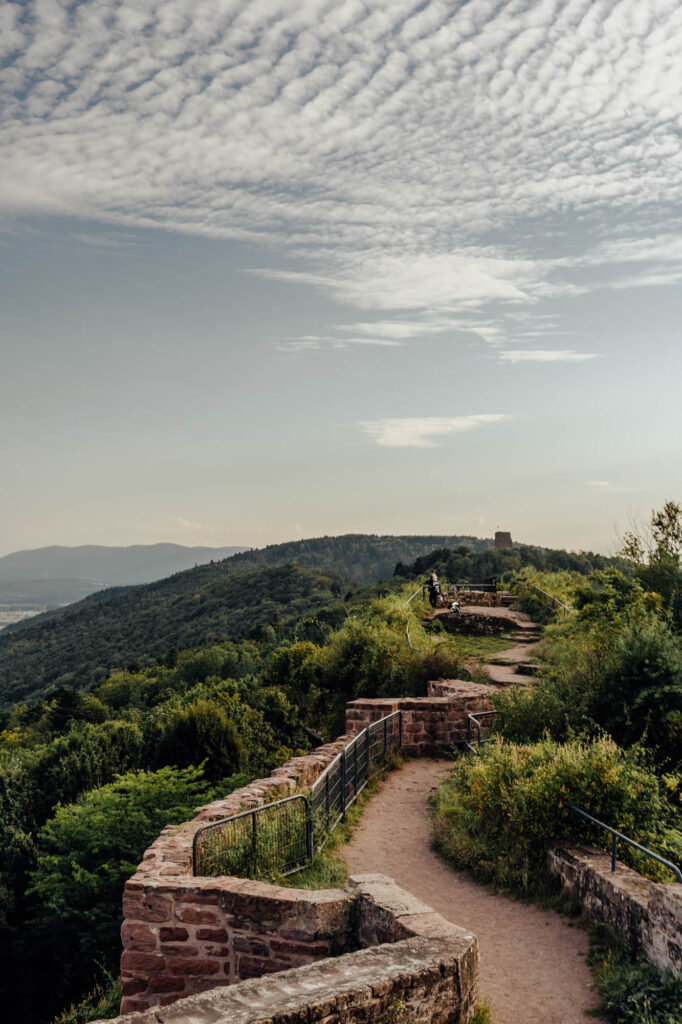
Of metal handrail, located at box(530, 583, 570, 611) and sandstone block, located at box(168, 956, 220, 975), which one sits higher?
metal handrail, located at box(530, 583, 570, 611)

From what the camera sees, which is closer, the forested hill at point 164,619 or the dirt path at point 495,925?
the dirt path at point 495,925

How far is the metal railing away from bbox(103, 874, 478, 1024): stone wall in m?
2.44

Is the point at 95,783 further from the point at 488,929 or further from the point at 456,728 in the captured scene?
the point at 488,929

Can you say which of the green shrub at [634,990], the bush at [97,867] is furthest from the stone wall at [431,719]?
the bush at [97,867]

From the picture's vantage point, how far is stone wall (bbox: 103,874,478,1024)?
4.48 meters

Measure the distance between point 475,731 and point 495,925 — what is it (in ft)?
19.6

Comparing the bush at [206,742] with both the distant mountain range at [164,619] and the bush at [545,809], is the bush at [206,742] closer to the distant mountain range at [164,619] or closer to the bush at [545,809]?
the bush at [545,809]

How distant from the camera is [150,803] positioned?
22172 mm

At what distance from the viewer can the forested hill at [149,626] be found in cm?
9375

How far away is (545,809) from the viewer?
8086 millimetres

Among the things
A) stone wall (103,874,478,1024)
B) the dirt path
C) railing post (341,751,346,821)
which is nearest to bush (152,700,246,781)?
railing post (341,751,346,821)

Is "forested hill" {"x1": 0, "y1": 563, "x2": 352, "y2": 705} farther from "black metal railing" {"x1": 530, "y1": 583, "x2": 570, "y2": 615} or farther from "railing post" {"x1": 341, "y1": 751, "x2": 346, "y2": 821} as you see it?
"railing post" {"x1": 341, "y1": 751, "x2": 346, "y2": 821}

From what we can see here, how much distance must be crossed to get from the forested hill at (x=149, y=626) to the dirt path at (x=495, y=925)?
203 ft

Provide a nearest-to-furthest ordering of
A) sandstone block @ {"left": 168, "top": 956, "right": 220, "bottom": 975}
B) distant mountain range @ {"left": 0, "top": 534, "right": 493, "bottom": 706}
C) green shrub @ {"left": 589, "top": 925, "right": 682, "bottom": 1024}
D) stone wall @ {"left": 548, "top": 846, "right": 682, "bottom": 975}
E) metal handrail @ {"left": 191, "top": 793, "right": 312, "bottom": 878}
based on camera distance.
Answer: green shrub @ {"left": 589, "top": 925, "right": 682, "bottom": 1024} < stone wall @ {"left": 548, "top": 846, "right": 682, "bottom": 975} < sandstone block @ {"left": 168, "top": 956, "right": 220, "bottom": 975} < metal handrail @ {"left": 191, "top": 793, "right": 312, "bottom": 878} < distant mountain range @ {"left": 0, "top": 534, "right": 493, "bottom": 706}
